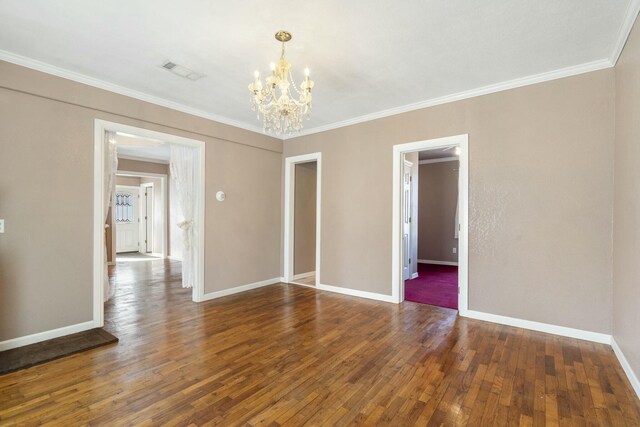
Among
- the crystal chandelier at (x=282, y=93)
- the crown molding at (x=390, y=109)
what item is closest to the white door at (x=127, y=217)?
the crown molding at (x=390, y=109)

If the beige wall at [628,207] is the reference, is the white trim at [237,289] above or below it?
below

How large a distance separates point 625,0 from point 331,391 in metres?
3.40

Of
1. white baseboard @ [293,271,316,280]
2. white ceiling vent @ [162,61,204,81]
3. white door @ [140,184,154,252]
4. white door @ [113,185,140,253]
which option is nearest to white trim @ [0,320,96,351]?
white ceiling vent @ [162,61,204,81]

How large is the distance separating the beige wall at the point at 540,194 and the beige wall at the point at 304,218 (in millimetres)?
2203

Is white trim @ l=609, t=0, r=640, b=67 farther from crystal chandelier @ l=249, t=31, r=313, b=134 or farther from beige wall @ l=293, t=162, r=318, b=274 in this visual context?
beige wall @ l=293, t=162, r=318, b=274

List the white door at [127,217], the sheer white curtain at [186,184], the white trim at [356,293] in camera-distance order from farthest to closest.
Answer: the white door at [127,217] < the sheer white curtain at [186,184] < the white trim at [356,293]

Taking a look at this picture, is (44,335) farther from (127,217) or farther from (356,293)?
(127,217)

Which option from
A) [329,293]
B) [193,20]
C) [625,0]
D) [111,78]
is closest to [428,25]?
[625,0]

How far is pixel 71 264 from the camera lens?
3.13 meters

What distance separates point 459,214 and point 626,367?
1948 millimetres

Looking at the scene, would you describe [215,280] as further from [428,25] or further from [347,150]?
[428,25]

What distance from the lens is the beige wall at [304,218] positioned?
18.8 ft

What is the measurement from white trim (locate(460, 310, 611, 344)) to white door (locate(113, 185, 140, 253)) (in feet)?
31.5

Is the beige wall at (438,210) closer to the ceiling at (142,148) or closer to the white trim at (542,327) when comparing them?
the white trim at (542,327)
